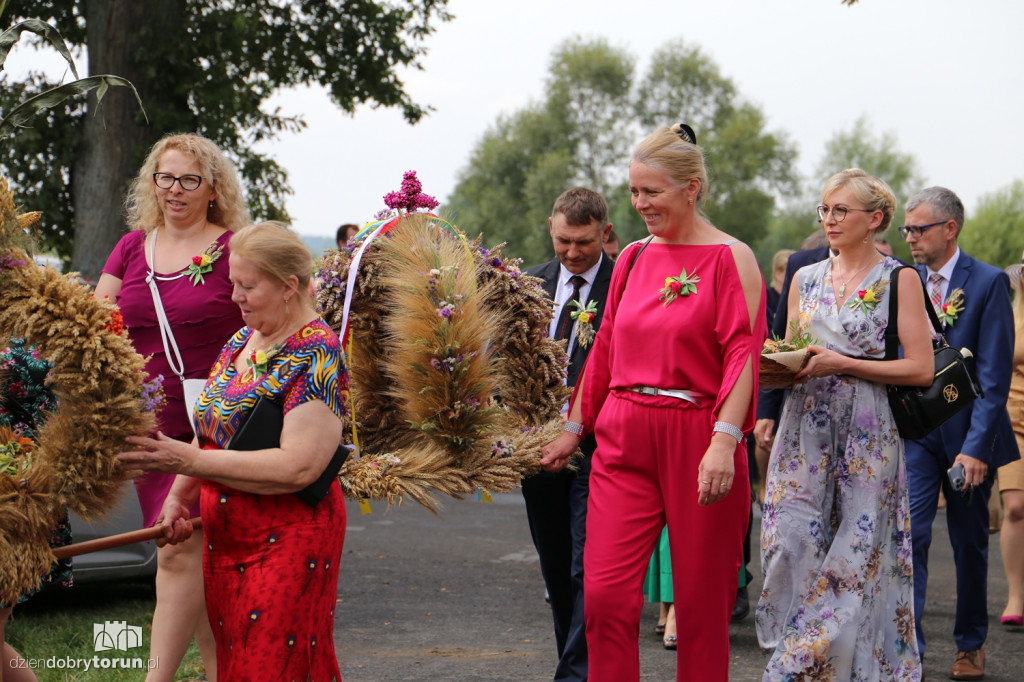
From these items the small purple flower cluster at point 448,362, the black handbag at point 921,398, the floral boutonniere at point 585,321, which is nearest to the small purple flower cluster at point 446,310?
the small purple flower cluster at point 448,362

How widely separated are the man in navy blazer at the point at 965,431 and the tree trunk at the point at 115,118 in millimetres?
10607

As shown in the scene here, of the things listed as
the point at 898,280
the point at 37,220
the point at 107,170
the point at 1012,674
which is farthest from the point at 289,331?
the point at 107,170

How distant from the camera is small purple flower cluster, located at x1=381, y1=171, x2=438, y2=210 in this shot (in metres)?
4.82

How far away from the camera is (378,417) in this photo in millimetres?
4738

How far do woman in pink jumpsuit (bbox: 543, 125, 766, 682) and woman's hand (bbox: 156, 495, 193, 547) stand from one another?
1.37 meters

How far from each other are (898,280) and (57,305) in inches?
134

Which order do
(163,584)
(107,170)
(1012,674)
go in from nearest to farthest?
(163,584) → (1012,674) → (107,170)

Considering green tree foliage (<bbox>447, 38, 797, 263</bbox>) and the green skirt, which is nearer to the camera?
the green skirt

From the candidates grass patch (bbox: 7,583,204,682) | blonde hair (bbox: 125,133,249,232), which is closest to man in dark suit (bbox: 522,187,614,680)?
blonde hair (bbox: 125,133,249,232)

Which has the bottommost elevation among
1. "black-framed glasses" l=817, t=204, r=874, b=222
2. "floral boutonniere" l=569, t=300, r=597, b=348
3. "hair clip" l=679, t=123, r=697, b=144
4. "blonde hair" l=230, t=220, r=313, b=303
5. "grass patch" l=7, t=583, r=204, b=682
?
"grass patch" l=7, t=583, r=204, b=682

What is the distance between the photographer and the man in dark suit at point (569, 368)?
17.7 feet

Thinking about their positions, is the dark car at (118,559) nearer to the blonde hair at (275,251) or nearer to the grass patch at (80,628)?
the grass patch at (80,628)

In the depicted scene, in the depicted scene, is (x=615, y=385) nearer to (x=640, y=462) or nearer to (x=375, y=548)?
(x=640, y=462)

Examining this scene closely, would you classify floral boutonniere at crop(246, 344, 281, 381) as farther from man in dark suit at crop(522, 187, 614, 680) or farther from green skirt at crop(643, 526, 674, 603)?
green skirt at crop(643, 526, 674, 603)
